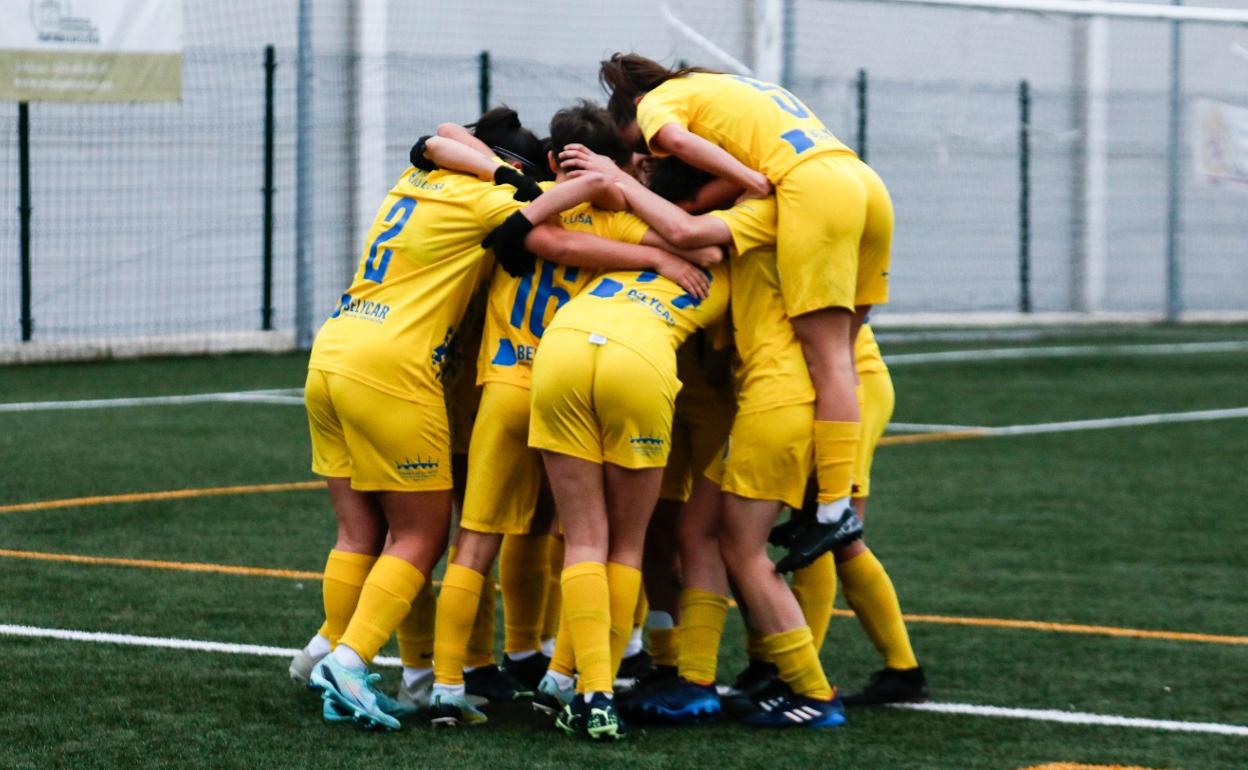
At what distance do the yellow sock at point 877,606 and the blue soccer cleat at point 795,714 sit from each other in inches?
14.8

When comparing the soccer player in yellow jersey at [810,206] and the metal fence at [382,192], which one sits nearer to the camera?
the soccer player in yellow jersey at [810,206]

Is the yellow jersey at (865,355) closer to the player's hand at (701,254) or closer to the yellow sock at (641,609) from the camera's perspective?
the player's hand at (701,254)

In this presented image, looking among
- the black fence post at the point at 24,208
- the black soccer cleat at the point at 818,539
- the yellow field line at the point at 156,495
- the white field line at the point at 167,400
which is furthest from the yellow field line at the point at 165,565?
the black fence post at the point at 24,208

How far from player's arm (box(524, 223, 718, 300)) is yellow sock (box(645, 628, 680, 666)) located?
3.34 ft

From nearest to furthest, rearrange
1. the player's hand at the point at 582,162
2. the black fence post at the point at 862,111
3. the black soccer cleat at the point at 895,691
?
1. the player's hand at the point at 582,162
2. the black soccer cleat at the point at 895,691
3. the black fence post at the point at 862,111

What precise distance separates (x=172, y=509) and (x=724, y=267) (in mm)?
3953

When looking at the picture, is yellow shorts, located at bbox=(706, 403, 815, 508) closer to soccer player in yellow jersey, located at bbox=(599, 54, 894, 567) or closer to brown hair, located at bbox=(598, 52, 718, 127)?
soccer player in yellow jersey, located at bbox=(599, 54, 894, 567)

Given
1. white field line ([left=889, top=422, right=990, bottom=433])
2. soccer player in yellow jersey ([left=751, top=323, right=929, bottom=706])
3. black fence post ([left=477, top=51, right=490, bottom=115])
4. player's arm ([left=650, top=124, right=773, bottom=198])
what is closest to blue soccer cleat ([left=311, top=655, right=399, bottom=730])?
soccer player in yellow jersey ([left=751, top=323, right=929, bottom=706])

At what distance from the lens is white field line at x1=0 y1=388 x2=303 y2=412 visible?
11.9 m

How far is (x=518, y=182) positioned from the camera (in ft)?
16.8

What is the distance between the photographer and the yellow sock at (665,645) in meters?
5.45

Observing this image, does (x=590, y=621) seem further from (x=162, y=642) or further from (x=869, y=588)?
(x=162, y=642)

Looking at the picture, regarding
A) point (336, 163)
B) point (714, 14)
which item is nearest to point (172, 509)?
point (336, 163)

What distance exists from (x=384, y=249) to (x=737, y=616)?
6.73ft
